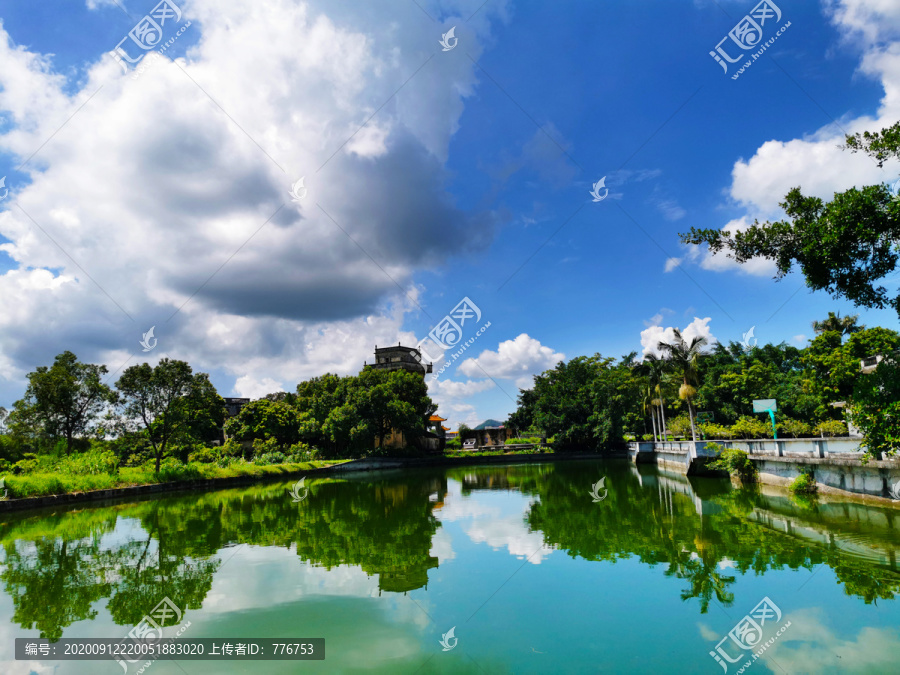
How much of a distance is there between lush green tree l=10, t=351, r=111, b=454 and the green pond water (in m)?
12.6

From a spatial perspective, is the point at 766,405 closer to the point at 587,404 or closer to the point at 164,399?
the point at 587,404

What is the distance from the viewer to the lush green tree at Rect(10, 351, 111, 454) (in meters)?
24.0

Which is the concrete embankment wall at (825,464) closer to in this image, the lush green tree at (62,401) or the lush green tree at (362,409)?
the lush green tree at (362,409)

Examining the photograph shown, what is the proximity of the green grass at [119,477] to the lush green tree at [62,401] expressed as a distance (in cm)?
492

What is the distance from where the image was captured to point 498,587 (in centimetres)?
754

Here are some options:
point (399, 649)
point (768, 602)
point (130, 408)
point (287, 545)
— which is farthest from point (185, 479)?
point (768, 602)

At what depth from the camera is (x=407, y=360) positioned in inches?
2324

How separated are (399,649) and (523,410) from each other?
188ft

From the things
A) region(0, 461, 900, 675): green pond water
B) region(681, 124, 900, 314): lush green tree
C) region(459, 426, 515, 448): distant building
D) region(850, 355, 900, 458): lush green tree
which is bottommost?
region(459, 426, 515, 448): distant building

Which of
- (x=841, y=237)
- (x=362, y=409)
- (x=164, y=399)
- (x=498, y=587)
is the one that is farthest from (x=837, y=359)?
(x=164, y=399)

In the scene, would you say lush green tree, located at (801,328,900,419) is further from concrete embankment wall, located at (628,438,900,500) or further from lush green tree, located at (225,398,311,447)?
lush green tree, located at (225,398,311,447)

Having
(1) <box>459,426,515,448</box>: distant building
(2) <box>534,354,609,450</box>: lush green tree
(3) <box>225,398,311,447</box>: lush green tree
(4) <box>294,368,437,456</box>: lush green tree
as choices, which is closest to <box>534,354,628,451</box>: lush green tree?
(2) <box>534,354,609,450</box>: lush green tree

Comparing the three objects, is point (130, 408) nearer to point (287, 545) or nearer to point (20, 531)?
point (20, 531)

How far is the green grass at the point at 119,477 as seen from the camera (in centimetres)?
1781
